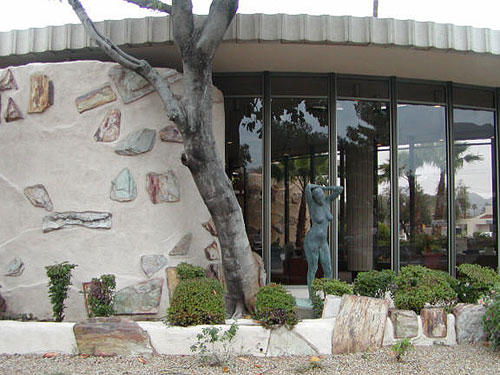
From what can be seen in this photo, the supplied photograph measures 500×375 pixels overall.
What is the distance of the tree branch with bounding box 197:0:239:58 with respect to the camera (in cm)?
642

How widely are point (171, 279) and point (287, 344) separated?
7.60 feet

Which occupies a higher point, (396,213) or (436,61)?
(436,61)

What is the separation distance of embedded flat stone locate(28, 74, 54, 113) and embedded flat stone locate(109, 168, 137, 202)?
59.3 inches

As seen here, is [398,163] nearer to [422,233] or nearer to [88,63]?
[422,233]

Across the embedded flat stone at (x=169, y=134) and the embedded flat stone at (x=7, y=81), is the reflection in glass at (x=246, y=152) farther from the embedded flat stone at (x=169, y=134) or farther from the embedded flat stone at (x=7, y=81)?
the embedded flat stone at (x=7, y=81)

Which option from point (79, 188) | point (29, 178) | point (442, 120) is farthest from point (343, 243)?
point (29, 178)

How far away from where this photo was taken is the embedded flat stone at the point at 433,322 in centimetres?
562

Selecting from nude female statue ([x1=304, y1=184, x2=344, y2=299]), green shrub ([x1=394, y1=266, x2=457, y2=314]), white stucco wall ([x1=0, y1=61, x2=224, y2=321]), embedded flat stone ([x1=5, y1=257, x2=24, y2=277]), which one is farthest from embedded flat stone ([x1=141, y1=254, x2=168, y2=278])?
green shrub ([x1=394, y1=266, x2=457, y2=314])

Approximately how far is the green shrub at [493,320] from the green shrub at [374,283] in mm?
1157

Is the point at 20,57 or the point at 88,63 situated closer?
the point at 88,63

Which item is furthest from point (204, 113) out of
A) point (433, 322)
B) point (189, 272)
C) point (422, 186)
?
point (422, 186)

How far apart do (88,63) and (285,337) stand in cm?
484

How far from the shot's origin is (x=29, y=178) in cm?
723

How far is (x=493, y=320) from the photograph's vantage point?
5348 millimetres
